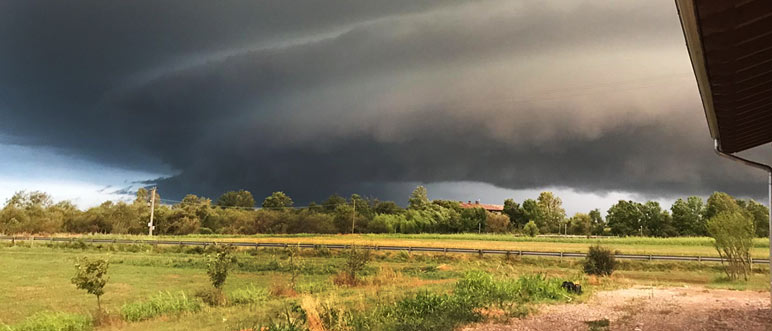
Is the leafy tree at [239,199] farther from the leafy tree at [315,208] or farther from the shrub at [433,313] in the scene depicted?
the shrub at [433,313]

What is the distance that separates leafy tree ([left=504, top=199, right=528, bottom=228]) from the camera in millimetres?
84750

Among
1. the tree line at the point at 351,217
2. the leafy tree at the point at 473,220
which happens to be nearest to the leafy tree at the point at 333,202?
the tree line at the point at 351,217

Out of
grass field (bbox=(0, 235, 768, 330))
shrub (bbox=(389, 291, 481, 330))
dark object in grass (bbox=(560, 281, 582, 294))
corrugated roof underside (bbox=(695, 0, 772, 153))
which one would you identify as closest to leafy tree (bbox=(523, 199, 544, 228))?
grass field (bbox=(0, 235, 768, 330))

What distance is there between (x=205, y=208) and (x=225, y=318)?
3794 centimetres

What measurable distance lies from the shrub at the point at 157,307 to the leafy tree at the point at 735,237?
69.6 ft

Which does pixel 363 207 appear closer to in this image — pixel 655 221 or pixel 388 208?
pixel 388 208

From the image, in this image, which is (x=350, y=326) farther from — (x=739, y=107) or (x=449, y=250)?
(x=449, y=250)

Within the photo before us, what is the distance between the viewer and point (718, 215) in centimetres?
2050

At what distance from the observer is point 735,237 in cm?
2017

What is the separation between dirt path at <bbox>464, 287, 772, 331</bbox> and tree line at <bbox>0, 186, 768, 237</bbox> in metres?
12.9

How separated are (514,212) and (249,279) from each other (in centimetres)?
7345

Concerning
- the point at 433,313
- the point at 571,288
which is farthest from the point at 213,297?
the point at 571,288

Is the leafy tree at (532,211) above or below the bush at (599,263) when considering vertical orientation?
above

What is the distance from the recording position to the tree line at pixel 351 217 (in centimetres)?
2511
